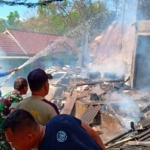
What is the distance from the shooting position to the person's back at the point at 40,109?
263cm

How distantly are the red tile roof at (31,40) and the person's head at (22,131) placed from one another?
24213 millimetres

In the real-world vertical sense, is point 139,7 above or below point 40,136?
above

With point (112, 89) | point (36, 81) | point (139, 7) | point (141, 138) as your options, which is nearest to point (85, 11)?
point (139, 7)

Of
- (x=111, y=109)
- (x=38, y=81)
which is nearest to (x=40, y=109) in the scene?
(x=38, y=81)

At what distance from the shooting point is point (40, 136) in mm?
1700

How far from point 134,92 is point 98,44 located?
52.7 ft

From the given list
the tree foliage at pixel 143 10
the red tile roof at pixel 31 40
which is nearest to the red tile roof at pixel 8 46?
the red tile roof at pixel 31 40

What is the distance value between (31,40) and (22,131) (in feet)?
87.9

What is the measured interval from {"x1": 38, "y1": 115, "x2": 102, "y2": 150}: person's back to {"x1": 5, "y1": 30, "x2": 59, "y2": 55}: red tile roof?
2412 cm

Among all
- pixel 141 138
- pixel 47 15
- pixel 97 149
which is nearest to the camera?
pixel 97 149

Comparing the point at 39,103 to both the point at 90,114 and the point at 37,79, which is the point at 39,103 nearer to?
the point at 37,79

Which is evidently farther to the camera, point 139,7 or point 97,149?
point 139,7

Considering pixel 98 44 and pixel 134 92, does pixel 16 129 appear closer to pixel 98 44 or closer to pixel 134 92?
pixel 134 92

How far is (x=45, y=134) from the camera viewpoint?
1734 millimetres
